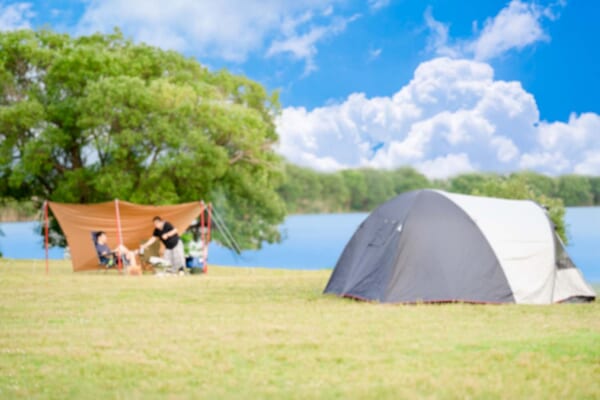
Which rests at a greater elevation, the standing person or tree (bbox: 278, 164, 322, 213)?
tree (bbox: 278, 164, 322, 213)

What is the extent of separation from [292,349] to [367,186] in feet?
183

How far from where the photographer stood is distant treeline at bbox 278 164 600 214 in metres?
49.3

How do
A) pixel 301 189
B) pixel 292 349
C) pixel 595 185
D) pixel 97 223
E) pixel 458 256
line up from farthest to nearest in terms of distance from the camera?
pixel 301 189 → pixel 595 185 → pixel 97 223 → pixel 458 256 → pixel 292 349

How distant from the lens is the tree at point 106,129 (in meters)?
25.1

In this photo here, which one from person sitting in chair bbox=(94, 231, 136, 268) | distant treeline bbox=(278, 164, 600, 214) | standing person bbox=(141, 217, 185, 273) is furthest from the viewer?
distant treeline bbox=(278, 164, 600, 214)

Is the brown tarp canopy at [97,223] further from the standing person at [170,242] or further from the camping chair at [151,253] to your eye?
the standing person at [170,242]

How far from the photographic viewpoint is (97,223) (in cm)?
1889

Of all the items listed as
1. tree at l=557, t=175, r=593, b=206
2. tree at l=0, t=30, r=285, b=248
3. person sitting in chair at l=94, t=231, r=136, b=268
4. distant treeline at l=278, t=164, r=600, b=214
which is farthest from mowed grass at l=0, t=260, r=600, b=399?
tree at l=557, t=175, r=593, b=206

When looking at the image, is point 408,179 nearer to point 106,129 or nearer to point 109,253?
point 106,129

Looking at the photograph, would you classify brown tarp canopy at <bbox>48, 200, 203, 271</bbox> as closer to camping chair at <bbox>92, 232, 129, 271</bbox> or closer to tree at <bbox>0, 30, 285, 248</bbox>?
camping chair at <bbox>92, 232, 129, 271</bbox>

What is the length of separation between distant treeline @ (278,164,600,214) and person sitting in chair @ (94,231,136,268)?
32504 mm

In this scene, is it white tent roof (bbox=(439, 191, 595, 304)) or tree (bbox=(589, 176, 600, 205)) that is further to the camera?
tree (bbox=(589, 176, 600, 205))

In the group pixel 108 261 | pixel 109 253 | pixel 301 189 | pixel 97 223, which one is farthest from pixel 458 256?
pixel 301 189

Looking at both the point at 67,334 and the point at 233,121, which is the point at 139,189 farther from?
the point at 67,334
